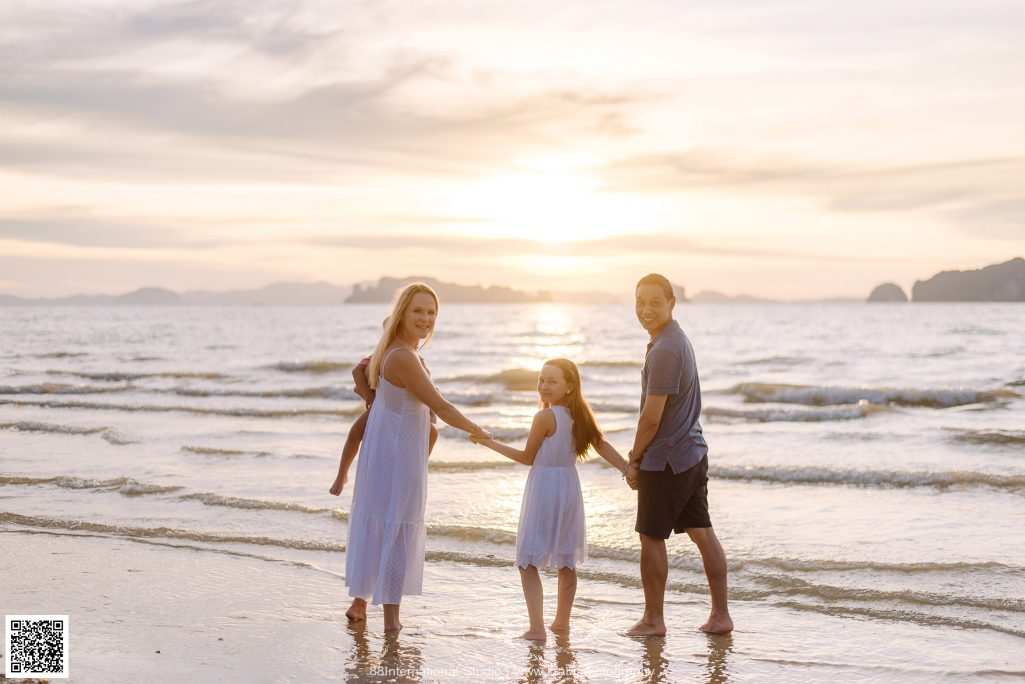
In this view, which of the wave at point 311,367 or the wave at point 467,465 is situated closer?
the wave at point 467,465

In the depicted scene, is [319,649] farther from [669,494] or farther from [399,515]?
[669,494]

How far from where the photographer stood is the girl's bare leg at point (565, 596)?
5.76 metres

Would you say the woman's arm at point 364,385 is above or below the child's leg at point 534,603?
above

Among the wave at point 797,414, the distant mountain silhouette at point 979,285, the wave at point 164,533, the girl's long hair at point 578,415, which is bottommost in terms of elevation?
the wave at point 164,533

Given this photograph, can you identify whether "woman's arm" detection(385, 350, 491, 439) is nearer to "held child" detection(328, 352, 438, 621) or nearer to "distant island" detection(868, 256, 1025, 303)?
"held child" detection(328, 352, 438, 621)

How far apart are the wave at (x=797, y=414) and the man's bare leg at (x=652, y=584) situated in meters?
14.6

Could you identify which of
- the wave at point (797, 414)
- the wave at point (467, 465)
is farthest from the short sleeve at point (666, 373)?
the wave at point (797, 414)

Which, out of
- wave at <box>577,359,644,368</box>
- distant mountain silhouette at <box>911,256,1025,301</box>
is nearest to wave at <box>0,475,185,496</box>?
wave at <box>577,359,644,368</box>

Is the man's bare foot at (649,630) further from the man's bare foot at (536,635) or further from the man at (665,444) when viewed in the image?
the man's bare foot at (536,635)

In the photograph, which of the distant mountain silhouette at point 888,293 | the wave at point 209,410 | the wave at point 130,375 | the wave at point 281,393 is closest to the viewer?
the wave at point 209,410

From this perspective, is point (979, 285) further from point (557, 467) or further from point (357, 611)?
point (357, 611)

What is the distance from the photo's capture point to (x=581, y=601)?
264 inches

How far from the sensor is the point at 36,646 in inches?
208

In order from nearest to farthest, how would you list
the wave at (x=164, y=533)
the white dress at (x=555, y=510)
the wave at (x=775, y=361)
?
the white dress at (x=555, y=510) < the wave at (x=164, y=533) < the wave at (x=775, y=361)
